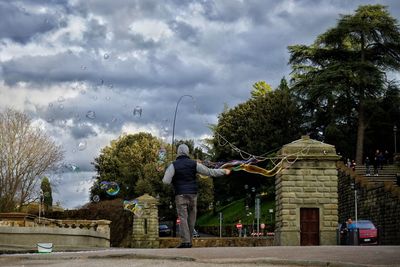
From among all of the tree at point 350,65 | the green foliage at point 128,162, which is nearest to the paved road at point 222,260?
the tree at point 350,65

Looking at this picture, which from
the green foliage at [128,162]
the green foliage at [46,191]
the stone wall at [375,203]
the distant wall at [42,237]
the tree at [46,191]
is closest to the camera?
the distant wall at [42,237]

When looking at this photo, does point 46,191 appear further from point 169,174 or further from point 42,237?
point 169,174

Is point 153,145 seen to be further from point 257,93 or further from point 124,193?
point 257,93

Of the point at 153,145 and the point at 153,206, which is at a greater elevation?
the point at 153,145

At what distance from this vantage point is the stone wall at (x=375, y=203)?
39.5m

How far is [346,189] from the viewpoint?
50.9 m

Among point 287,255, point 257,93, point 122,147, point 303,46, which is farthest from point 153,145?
point 287,255

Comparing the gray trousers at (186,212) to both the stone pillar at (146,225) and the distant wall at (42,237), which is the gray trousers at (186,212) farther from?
the stone pillar at (146,225)

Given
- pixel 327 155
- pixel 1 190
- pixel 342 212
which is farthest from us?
pixel 1 190

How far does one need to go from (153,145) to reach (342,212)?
3396cm

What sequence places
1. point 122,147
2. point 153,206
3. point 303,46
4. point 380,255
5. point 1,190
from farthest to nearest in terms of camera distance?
point 122,147 → point 303,46 → point 1,190 → point 153,206 → point 380,255

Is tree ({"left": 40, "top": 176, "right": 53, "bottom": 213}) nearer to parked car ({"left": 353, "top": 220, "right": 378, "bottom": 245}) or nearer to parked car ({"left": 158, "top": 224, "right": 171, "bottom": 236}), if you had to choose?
parked car ({"left": 158, "top": 224, "right": 171, "bottom": 236})

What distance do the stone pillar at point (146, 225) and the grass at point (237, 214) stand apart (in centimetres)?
1686

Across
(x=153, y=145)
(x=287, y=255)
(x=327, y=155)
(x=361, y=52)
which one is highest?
(x=361, y=52)
